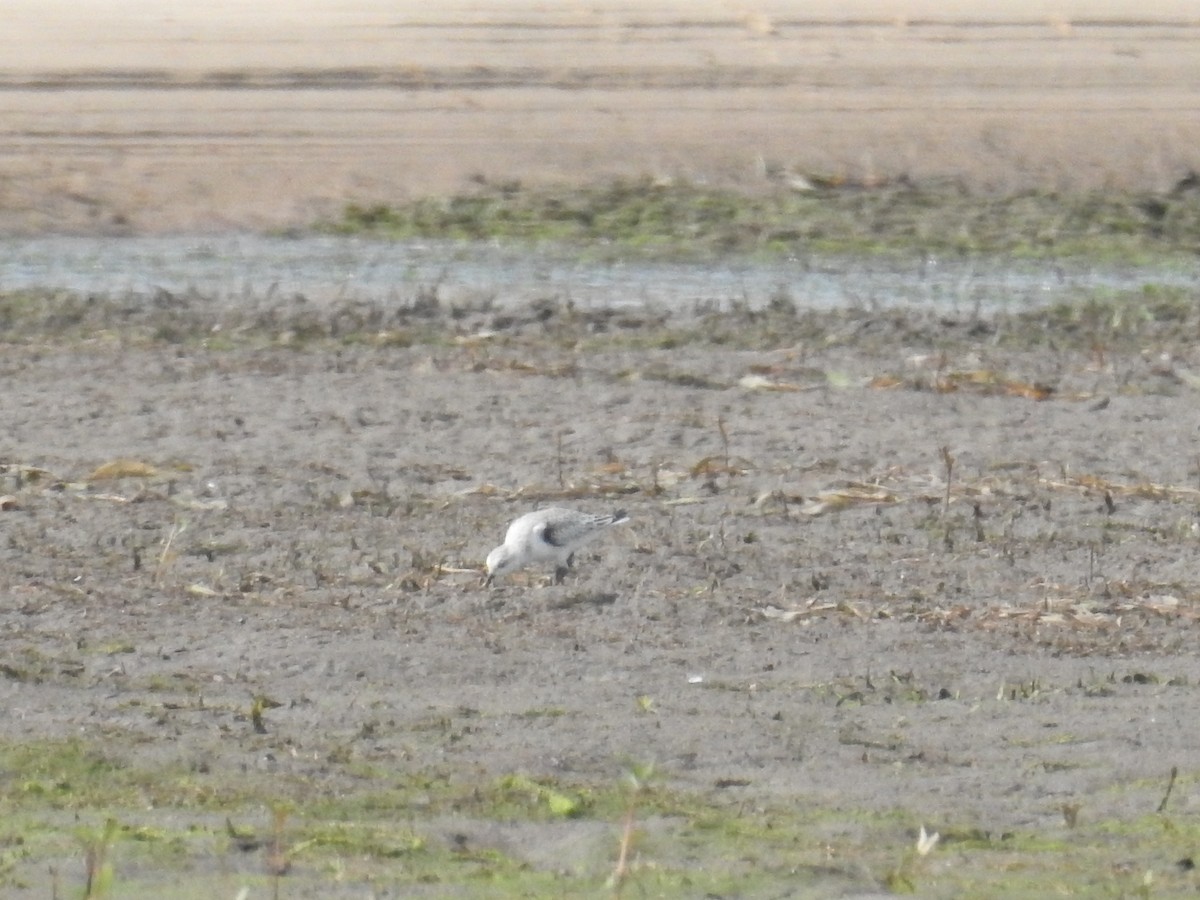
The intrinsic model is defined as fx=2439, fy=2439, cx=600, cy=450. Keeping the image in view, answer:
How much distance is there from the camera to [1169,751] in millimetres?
4547

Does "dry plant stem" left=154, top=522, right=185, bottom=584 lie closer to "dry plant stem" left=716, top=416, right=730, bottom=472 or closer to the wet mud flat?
the wet mud flat

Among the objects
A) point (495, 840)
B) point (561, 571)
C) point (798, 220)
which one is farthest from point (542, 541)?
point (798, 220)

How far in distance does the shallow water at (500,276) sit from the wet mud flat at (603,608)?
3.34 ft

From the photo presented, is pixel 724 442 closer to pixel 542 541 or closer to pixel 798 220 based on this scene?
pixel 542 541

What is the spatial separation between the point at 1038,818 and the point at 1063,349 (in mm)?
5470

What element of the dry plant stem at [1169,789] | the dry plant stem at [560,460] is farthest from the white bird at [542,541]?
the dry plant stem at [1169,789]

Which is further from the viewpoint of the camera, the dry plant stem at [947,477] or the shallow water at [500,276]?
the shallow water at [500,276]

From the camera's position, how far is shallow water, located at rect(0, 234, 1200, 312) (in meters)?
10.7

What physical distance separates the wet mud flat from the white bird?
0.09 m

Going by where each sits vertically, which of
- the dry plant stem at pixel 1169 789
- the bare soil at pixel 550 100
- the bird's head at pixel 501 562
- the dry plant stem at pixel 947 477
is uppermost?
the dry plant stem at pixel 1169 789

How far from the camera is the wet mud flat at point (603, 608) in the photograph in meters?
3.94

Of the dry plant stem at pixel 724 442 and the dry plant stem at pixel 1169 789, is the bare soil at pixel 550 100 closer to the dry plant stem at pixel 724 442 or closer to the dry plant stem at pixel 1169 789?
the dry plant stem at pixel 724 442

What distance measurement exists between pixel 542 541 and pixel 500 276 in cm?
575

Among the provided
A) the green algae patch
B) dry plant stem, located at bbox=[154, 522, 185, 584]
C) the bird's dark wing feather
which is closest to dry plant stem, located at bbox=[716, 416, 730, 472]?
the bird's dark wing feather
